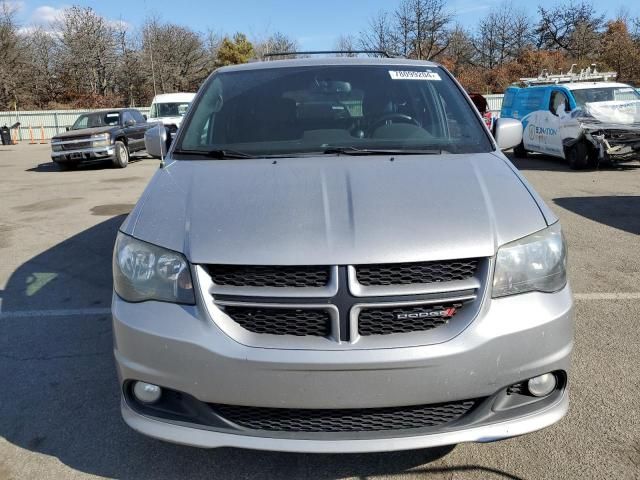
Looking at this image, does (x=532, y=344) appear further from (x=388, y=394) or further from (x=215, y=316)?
(x=215, y=316)

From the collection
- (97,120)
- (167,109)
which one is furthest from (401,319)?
(167,109)

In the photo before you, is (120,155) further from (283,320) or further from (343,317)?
(343,317)

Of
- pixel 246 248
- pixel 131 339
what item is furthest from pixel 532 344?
pixel 131 339

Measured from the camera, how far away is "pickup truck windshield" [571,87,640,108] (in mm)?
12688

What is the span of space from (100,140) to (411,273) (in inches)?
622

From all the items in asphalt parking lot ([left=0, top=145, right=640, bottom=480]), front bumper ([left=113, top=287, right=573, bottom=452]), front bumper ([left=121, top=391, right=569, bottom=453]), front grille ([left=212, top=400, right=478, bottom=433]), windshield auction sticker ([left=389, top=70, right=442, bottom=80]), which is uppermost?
windshield auction sticker ([left=389, top=70, right=442, bottom=80])

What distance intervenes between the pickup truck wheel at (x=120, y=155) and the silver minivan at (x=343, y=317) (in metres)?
14.9

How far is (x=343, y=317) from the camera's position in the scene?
2.10 m

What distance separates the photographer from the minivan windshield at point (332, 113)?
321cm

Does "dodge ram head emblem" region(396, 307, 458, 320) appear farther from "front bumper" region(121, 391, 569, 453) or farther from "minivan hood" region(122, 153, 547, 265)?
"front bumper" region(121, 391, 569, 453)

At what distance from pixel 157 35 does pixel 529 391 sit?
6099cm

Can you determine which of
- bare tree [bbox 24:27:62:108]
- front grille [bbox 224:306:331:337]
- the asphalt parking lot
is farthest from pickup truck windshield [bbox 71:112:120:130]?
bare tree [bbox 24:27:62:108]

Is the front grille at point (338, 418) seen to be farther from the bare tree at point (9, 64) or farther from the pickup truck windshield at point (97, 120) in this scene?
the bare tree at point (9, 64)

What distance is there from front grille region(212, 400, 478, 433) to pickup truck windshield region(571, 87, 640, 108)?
12371 millimetres
